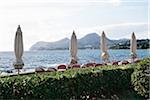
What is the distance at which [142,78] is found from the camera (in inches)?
335

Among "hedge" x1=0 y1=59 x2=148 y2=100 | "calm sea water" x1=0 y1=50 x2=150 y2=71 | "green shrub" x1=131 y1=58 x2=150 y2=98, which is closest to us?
"hedge" x1=0 y1=59 x2=148 y2=100

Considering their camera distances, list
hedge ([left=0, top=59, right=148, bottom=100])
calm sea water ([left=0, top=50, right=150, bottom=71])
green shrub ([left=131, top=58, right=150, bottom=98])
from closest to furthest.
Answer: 1. hedge ([left=0, top=59, right=148, bottom=100])
2. green shrub ([left=131, top=58, right=150, bottom=98])
3. calm sea water ([left=0, top=50, right=150, bottom=71])

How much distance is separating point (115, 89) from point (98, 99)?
796 mm

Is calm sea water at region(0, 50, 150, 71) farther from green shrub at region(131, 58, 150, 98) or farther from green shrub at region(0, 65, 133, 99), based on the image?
green shrub at region(0, 65, 133, 99)

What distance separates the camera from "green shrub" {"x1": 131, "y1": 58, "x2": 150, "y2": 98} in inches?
331

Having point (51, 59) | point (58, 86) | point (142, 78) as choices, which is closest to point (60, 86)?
point (58, 86)

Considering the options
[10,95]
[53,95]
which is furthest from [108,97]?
[10,95]

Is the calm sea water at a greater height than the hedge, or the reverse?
the hedge

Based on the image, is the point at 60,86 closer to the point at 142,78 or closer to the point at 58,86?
the point at 58,86

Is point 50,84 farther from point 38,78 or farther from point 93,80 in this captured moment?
point 93,80

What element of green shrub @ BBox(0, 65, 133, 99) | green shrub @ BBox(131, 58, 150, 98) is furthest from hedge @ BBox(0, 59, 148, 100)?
green shrub @ BBox(131, 58, 150, 98)

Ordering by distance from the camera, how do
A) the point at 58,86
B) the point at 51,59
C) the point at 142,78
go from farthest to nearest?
the point at 51,59
the point at 142,78
the point at 58,86

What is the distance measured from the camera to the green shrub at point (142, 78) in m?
8.41

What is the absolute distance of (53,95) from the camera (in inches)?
317
